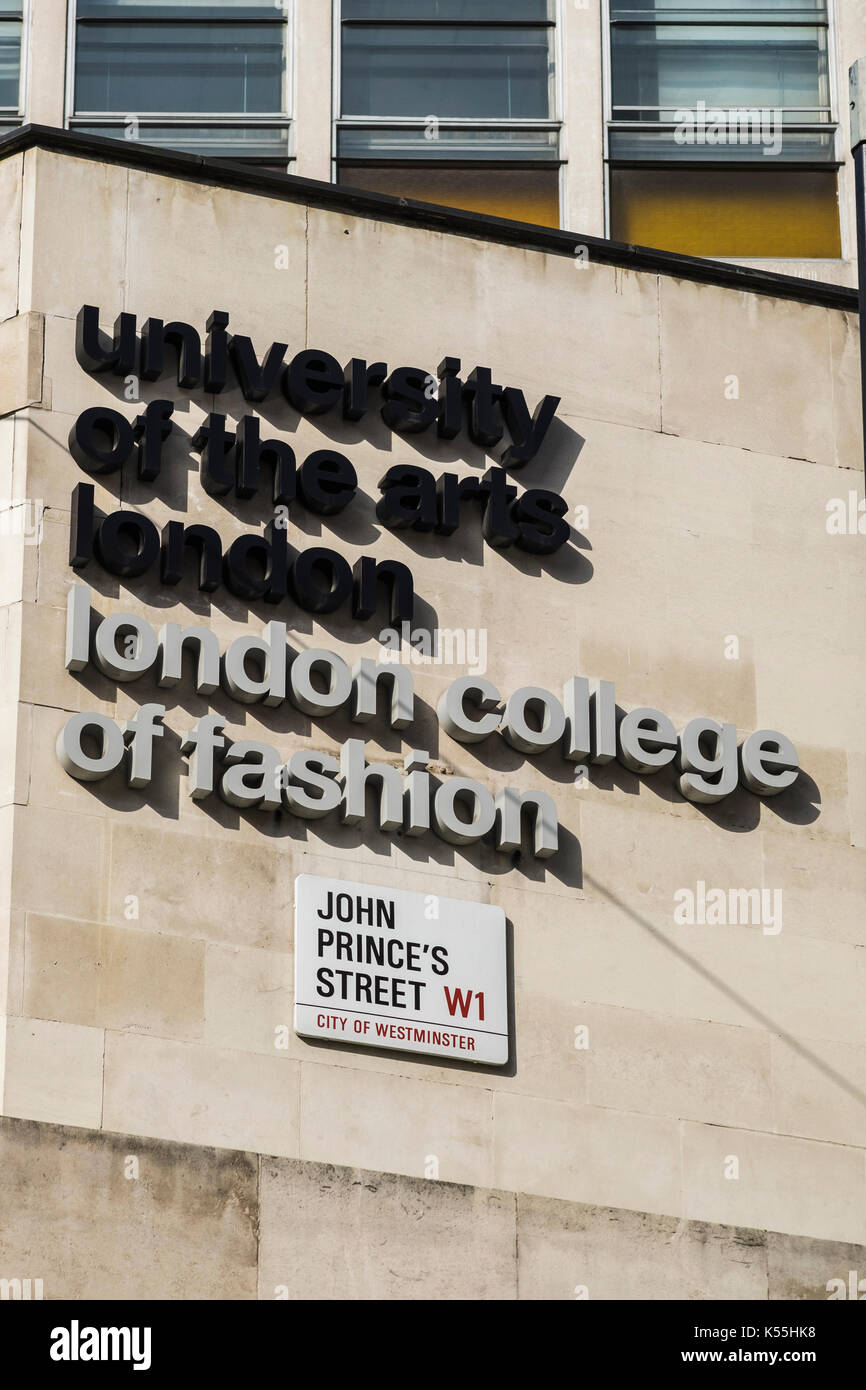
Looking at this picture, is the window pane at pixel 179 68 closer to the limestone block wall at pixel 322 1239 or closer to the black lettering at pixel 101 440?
the black lettering at pixel 101 440

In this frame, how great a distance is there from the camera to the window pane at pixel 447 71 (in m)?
30.4

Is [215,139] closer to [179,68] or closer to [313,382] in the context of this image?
[179,68]

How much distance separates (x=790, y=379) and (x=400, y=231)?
165 inches

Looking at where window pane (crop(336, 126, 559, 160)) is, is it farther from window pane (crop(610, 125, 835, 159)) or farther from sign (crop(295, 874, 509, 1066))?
sign (crop(295, 874, 509, 1066))

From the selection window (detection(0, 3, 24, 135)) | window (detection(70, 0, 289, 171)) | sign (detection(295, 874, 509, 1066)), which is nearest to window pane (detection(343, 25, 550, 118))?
window (detection(70, 0, 289, 171))

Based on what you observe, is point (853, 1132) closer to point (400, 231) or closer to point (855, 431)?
point (855, 431)

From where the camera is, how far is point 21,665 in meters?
25.5

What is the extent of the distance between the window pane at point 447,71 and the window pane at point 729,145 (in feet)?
3.12

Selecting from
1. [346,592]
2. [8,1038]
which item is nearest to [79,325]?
[346,592]

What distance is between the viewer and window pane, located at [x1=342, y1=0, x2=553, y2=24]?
3073cm

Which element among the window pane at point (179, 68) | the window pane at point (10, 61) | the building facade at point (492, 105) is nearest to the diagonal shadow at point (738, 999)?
the building facade at point (492, 105)

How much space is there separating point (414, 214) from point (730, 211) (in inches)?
150
